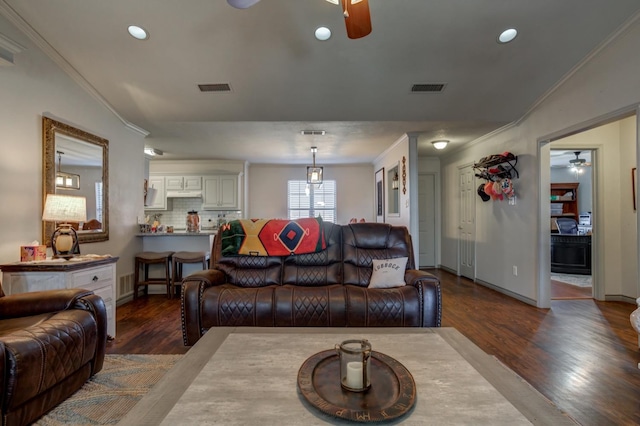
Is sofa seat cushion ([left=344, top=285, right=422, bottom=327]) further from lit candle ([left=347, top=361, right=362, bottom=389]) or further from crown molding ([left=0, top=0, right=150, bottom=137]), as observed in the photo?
crown molding ([left=0, top=0, right=150, bottom=137])

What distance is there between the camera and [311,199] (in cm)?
785

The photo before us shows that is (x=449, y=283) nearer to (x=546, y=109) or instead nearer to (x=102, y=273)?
(x=546, y=109)

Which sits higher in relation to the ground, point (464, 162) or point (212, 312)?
point (464, 162)

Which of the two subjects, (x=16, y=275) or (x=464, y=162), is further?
(x=464, y=162)

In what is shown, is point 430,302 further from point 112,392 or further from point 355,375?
point 112,392

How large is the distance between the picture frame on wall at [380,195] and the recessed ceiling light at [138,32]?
4.99 m

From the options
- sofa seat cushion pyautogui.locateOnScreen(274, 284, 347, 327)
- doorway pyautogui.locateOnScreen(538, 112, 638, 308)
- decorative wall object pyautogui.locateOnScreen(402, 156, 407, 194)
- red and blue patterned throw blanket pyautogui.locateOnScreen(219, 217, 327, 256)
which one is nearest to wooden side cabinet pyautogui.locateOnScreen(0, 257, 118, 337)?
red and blue patterned throw blanket pyautogui.locateOnScreen(219, 217, 327, 256)

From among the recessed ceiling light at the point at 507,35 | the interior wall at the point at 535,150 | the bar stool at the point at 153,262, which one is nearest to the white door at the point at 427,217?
the interior wall at the point at 535,150

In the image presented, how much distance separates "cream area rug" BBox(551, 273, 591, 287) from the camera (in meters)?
5.21

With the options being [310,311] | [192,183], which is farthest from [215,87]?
[192,183]

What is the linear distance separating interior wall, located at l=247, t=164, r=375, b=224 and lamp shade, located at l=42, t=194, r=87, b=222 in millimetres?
4956

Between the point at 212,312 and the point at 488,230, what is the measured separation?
175 inches

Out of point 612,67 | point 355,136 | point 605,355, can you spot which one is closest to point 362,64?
point 355,136

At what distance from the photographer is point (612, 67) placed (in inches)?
114
